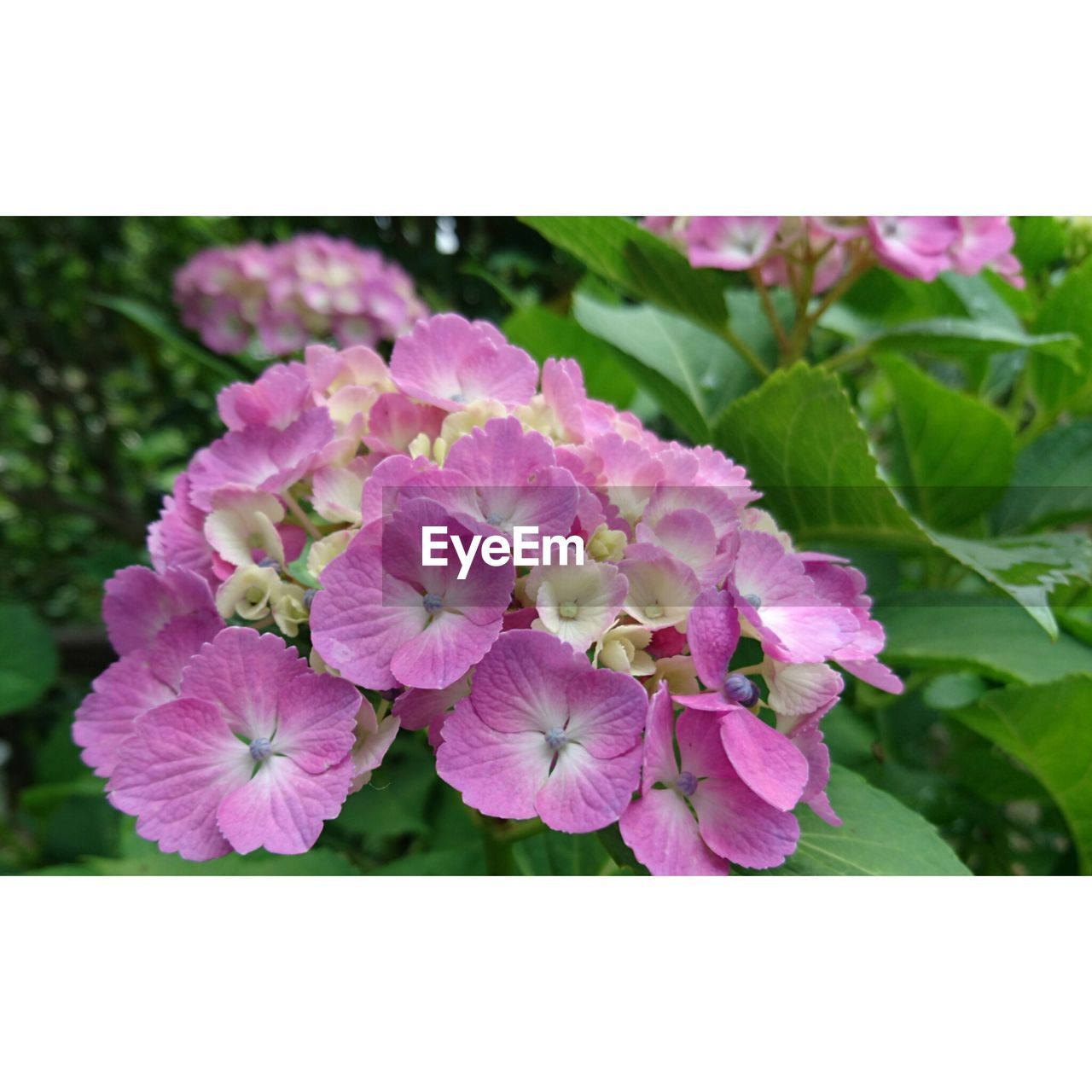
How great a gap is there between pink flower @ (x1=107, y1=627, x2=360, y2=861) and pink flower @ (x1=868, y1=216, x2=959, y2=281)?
533mm

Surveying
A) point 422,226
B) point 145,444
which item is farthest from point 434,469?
point 145,444

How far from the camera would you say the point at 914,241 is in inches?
27.7

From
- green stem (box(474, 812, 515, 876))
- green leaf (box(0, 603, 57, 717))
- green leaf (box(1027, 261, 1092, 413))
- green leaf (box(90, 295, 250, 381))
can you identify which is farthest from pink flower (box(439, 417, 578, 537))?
green leaf (box(0, 603, 57, 717))

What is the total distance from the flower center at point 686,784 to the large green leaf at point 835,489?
0.69 feet

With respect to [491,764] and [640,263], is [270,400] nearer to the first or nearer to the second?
[491,764]

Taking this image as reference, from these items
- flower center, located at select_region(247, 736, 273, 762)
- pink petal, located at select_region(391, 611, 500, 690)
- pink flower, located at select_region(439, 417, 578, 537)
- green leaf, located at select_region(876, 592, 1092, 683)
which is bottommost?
green leaf, located at select_region(876, 592, 1092, 683)

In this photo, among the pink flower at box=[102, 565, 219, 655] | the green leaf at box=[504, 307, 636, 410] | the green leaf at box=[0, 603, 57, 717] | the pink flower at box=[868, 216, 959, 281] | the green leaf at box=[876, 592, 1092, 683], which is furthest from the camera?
the green leaf at box=[0, 603, 57, 717]

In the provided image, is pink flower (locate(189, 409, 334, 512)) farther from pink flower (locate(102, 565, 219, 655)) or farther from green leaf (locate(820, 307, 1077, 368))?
green leaf (locate(820, 307, 1077, 368))

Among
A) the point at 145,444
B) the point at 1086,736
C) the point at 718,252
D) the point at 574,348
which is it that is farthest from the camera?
the point at 145,444

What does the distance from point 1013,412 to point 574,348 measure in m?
0.44

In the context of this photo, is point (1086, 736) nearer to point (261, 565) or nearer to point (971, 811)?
point (971, 811)

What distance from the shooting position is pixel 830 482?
56cm

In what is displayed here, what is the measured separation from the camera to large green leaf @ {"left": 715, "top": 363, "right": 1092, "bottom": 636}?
0.51 metres

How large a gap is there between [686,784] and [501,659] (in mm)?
93
